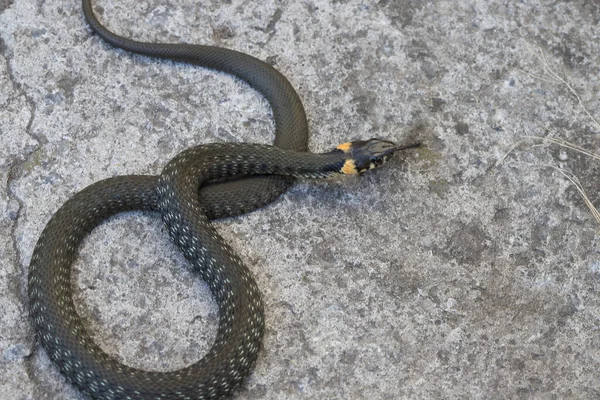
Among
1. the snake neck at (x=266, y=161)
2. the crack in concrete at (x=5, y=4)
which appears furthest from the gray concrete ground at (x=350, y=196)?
the snake neck at (x=266, y=161)

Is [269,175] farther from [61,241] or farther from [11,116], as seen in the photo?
[11,116]

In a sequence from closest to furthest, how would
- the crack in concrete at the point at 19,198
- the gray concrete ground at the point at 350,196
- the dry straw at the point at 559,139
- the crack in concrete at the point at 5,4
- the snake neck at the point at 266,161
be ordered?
the crack in concrete at the point at 19,198
the gray concrete ground at the point at 350,196
the snake neck at the point at 266,161
the dry straw at the point at 559,139
the crack in concrete at the point at 5,4

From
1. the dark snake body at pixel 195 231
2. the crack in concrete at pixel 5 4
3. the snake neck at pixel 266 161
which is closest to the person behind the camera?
the dark snake body at pixel 195 231

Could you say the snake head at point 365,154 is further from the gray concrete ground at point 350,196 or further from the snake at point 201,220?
the gray concrete ground at point 350,196

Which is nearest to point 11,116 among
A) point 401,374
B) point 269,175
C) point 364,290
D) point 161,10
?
point 161,10

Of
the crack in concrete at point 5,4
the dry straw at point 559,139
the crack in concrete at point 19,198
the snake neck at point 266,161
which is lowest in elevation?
the crack in concrete at point 19,198

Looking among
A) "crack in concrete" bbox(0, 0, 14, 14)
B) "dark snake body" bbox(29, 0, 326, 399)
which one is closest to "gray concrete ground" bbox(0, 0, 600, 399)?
"crack in concrete" bbox(0, 0, 14, 14)

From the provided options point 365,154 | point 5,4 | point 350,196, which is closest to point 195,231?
point 350,196

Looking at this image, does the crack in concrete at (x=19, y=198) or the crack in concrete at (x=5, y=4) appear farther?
the crack in concrete at (x=5, y=4)
